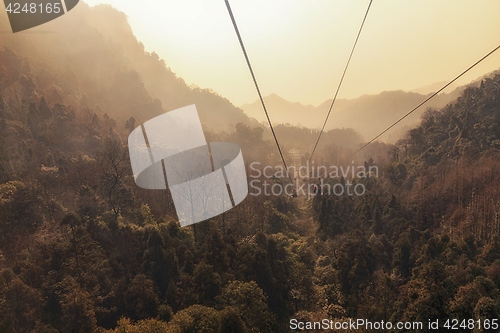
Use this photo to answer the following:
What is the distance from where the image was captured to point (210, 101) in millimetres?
81188

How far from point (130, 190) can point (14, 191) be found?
607 centimetres

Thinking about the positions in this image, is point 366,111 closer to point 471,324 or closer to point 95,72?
point 95,72

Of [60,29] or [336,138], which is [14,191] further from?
[336,138]

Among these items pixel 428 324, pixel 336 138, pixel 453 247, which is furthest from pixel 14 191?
pixel 336 138
